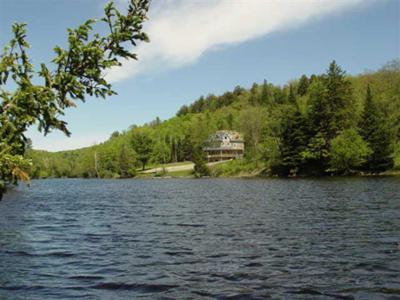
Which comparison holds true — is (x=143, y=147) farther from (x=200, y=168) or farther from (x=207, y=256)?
(x=207, y=256)

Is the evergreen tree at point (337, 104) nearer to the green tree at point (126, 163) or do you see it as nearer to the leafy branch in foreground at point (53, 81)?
the green tree at point (126, 163)

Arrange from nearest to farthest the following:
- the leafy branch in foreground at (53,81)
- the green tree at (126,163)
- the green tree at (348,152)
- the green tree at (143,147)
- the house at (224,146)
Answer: the leafy branch in foreground at (53,81) → the green tree at (348,152) → the green tree at (126,163) → the house at (224,146) → the green tree at (143,147)

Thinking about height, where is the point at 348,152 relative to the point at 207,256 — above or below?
above

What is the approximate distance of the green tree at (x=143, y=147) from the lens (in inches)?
7446

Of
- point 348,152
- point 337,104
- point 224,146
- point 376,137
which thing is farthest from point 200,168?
point 376,137

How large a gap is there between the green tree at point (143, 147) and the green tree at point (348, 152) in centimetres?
10892

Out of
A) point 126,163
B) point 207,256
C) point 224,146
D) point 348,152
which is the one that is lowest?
point 207,256

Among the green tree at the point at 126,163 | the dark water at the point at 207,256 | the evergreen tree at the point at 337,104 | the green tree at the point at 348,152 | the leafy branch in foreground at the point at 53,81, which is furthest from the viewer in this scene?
the green tree at the point at 126,163

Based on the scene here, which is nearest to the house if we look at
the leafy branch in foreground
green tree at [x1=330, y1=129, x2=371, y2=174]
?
green tree at [x1=330, y1=129, x2=371, y2=174]

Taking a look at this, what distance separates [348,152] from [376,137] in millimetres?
7409

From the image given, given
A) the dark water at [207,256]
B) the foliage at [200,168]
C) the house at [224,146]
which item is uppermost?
the house at [224,146]

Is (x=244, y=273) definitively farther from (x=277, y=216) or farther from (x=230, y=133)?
(x=230, y=133)

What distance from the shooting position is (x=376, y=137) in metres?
88.9

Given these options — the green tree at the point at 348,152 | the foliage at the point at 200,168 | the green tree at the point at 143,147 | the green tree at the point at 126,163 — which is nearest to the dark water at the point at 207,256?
the green tree at the point at 348,152
